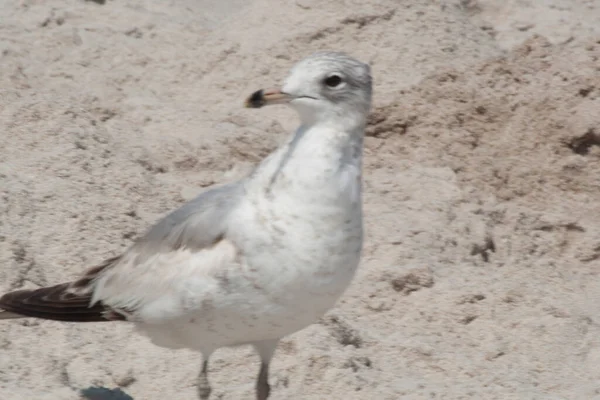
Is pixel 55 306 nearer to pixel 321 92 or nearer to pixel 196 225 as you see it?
pixel 196 225

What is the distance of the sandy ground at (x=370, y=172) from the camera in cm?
494

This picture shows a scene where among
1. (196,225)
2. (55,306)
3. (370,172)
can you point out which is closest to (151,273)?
(196,225)

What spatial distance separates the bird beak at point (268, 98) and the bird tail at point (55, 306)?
955mm

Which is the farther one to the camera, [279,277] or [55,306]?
[55,306]

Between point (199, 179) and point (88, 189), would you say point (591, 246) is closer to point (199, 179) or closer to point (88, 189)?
point (199, 179)

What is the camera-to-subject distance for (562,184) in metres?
6.45

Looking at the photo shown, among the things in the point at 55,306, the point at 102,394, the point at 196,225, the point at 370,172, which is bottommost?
the point at 370,172

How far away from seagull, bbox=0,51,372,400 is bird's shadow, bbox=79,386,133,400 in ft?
1.09

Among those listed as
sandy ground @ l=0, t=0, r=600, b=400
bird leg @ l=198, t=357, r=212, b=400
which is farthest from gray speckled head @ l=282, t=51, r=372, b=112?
sandy ground @ l=0, t=0, r=600, b=400

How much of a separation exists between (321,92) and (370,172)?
89.2 inches

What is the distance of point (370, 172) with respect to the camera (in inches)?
248

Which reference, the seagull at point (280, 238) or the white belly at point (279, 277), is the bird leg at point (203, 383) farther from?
the white belly at point (279, 277)

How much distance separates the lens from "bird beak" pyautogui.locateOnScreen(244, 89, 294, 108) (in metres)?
4.01

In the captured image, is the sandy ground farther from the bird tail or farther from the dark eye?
the dark eye
